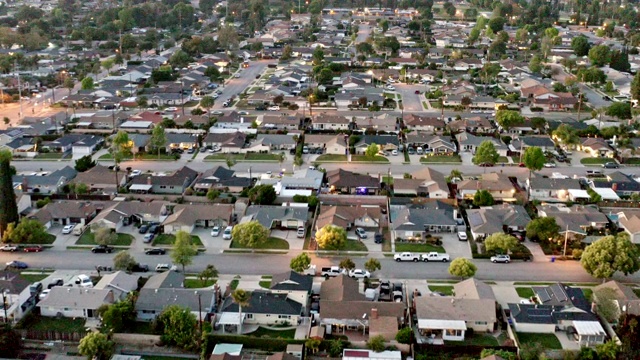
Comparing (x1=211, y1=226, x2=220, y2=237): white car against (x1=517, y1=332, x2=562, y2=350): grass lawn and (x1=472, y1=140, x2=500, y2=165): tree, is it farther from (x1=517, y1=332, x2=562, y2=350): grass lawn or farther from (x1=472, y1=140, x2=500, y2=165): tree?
(x1=472, y1=140, x2=500, y2=165): tree

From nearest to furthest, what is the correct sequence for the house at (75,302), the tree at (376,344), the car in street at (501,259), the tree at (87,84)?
the tree at (376,344)
the house at (75,302)
the car in street at (501,259)
the tree at (87,84)

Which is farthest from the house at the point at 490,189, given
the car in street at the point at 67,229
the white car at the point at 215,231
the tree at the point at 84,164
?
the tree at the point at 84,164

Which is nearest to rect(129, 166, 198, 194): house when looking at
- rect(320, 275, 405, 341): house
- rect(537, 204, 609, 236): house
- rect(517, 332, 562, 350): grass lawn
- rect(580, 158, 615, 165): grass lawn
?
rect(320, 275, 405, 341): house

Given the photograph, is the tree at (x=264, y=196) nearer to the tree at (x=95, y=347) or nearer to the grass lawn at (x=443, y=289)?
the grass lawn at (x=443, y=289)

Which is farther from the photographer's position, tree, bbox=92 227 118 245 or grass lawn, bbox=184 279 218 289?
tree, bbox=92 227 118 245

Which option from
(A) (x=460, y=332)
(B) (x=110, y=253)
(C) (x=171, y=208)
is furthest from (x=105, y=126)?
(A) (x=460, y=332)

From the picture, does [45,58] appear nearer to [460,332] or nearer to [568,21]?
[460,332]
